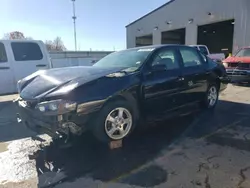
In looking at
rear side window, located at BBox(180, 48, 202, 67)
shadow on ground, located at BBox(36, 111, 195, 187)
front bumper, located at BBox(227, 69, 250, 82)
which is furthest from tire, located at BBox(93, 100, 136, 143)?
front bumper, located at BBox(227, 69, 250, 82)

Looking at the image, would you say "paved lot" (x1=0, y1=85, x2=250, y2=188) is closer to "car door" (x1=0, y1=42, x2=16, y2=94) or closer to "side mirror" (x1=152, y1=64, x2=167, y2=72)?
"side mirror" (x1=152, y1=64, x2=167, y2=72)

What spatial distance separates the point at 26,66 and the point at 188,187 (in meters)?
6.36

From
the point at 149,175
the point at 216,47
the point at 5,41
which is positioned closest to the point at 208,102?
the point at 149,175

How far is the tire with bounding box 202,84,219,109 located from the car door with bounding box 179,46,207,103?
26 centimetres

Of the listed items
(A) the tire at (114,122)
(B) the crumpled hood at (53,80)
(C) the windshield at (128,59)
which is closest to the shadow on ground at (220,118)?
(A) the tire at (114,122)

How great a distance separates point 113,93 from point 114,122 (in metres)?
0.46

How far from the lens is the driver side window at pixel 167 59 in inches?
186

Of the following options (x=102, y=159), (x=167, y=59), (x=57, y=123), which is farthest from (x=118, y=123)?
(x=167, y=59)

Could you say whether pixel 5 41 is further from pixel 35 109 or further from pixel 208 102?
pixel 208 102

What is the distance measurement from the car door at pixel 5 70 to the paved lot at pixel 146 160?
2800mm

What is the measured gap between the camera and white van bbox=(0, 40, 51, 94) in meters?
7.54

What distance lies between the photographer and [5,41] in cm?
760

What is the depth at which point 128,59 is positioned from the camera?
489 cm

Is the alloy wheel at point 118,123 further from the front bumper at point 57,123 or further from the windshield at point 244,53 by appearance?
the windshield at point 244,53
